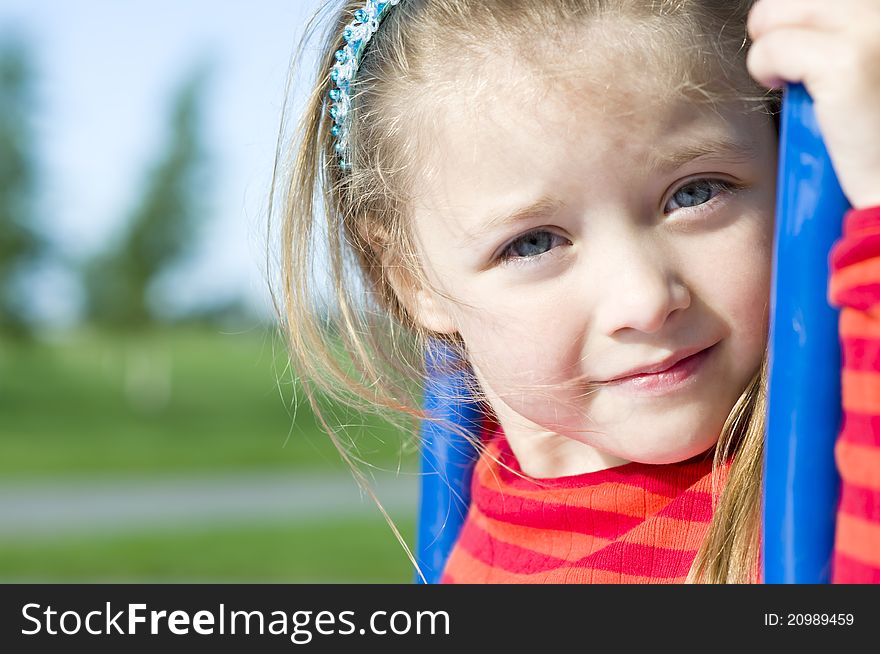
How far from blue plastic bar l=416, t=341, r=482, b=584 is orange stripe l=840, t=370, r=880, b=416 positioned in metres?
0.99

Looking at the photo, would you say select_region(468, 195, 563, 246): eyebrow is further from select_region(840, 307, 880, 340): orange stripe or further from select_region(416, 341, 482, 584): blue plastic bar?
select_region(416, 341, 482, 584): blue plastic bar

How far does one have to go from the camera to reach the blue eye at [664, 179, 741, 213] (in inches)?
53.1

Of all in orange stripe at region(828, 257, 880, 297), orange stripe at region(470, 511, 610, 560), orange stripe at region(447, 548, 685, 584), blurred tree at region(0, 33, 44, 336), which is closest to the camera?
orange stripe at region(828, 257, 880, 297)

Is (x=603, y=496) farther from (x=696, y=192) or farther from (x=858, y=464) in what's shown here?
(x=858, y=464)

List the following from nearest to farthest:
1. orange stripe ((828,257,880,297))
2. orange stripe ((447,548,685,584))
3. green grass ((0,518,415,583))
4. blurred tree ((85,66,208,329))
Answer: orange stripe ((828,257,880,297)) < orange stripe ((447,548,685,584)) < green grass ((0,518,415,583)) < blurred tree ((85,66,208,329))

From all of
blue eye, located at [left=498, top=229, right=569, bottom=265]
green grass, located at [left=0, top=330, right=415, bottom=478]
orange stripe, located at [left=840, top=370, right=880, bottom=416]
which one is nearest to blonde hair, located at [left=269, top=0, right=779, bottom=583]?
blue eye, located at [left=498, top=229, right=569, bottom=265]

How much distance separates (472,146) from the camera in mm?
1469

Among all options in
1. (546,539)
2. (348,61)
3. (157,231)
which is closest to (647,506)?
(546,539)

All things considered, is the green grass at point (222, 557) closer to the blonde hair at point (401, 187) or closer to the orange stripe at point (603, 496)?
the blonde hair at point (401, 187)

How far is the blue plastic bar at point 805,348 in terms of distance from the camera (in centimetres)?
107

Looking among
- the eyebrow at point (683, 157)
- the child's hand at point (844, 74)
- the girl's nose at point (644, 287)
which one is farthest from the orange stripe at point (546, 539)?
the child's hand at point (844, 74)

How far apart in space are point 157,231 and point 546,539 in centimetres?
2155

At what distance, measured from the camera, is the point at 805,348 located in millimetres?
1082

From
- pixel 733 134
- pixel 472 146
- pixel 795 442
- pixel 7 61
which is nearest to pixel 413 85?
pixel 472 146
